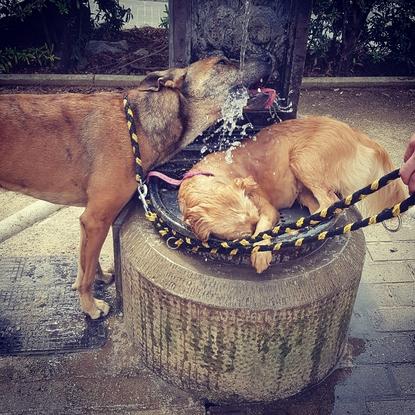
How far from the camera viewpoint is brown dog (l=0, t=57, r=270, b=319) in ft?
10.8

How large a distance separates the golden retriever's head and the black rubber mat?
125 centimetres

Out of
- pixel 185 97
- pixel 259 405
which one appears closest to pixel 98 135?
pixel 185 97

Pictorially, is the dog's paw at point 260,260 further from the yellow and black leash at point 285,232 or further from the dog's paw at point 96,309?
the dog's paw at point 96,309

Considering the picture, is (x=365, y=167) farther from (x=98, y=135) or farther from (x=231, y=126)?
(x=98, y=135)

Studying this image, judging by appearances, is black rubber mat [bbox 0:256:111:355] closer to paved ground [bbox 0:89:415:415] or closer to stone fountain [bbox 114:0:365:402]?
paved ground [bbox 0:89:415:415]

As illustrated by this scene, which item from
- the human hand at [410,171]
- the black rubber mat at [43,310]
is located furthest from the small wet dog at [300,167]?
the black rubber mat at [43,310]

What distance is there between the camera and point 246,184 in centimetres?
306

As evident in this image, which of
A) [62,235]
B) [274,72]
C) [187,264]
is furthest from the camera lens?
[62,235]

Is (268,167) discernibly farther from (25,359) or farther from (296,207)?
(25,359)

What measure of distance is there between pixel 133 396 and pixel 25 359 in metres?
0.76

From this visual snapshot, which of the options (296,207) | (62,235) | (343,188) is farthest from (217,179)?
(62,235)

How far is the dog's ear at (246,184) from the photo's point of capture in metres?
3.04

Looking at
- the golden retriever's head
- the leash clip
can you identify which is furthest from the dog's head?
the golden retriever's head

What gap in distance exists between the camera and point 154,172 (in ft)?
11.1
